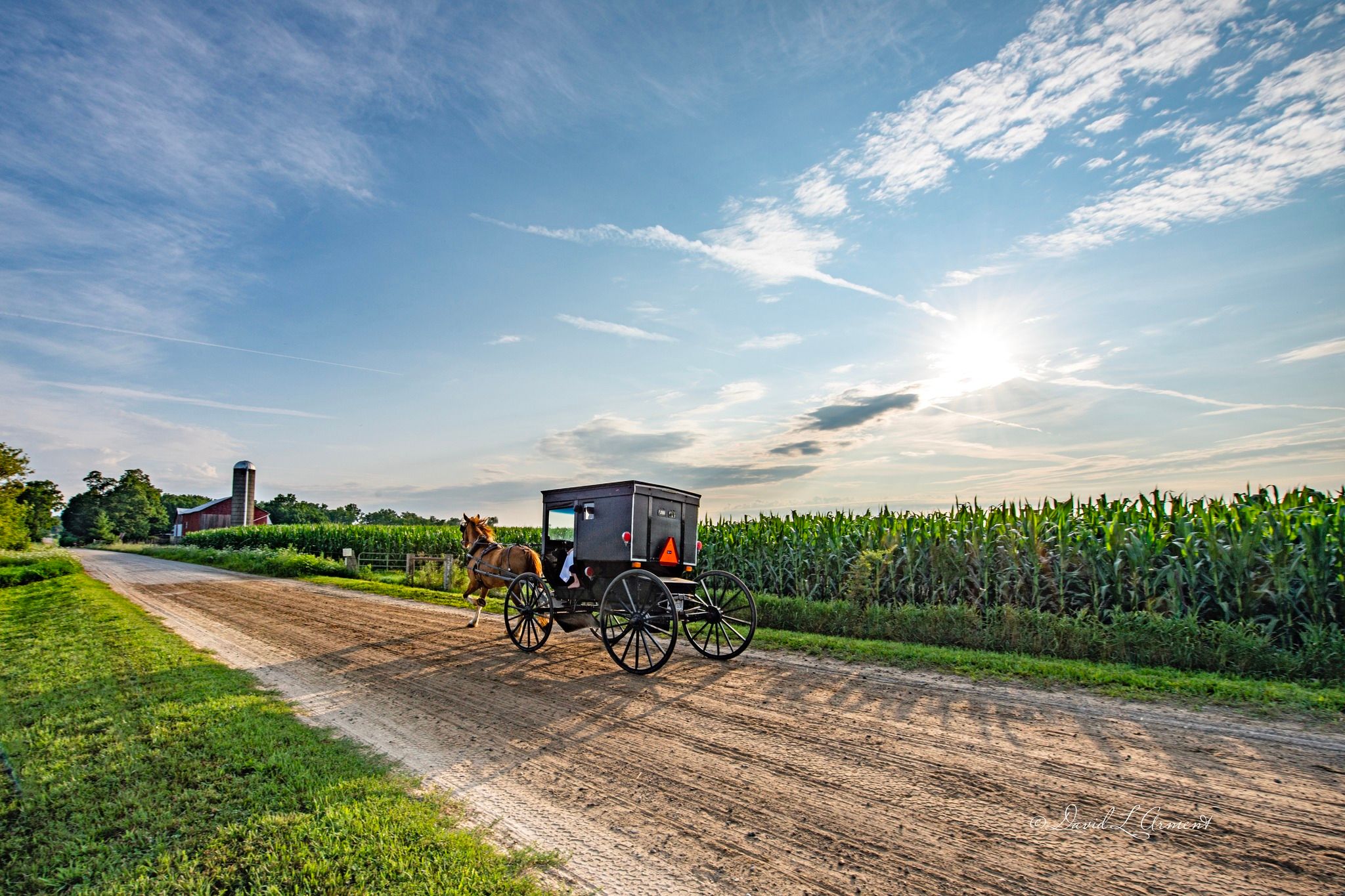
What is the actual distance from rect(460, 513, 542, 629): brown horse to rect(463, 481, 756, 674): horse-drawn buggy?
84cm

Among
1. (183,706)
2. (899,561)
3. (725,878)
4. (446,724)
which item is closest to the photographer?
(725,878)

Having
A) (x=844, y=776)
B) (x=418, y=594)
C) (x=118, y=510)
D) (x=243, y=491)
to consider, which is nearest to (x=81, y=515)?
(x=118, y=510)

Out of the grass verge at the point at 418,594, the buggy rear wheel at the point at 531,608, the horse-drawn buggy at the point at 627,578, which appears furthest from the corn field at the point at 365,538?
the horse-drawn buggy at the point at 627,578

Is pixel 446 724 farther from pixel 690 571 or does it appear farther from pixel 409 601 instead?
pixel 409 601

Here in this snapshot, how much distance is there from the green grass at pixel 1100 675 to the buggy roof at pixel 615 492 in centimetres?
257

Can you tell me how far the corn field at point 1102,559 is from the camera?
809 centimetres

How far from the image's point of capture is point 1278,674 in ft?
23.9

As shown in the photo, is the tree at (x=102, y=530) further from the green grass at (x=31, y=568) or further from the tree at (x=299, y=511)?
the green grass at (x=31, y=568)

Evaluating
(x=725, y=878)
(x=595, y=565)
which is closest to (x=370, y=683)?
(x=595, y=565)

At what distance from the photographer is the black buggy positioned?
7.92 meters

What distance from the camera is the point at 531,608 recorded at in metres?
9.17

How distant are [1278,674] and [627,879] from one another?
8276 mm

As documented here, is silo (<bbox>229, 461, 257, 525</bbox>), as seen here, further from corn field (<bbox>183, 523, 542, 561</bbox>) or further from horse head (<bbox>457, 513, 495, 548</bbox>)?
horse head (<bbox>457, 513, 495, 548</bbox>)

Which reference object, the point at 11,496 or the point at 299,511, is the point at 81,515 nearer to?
the point at 299,511
